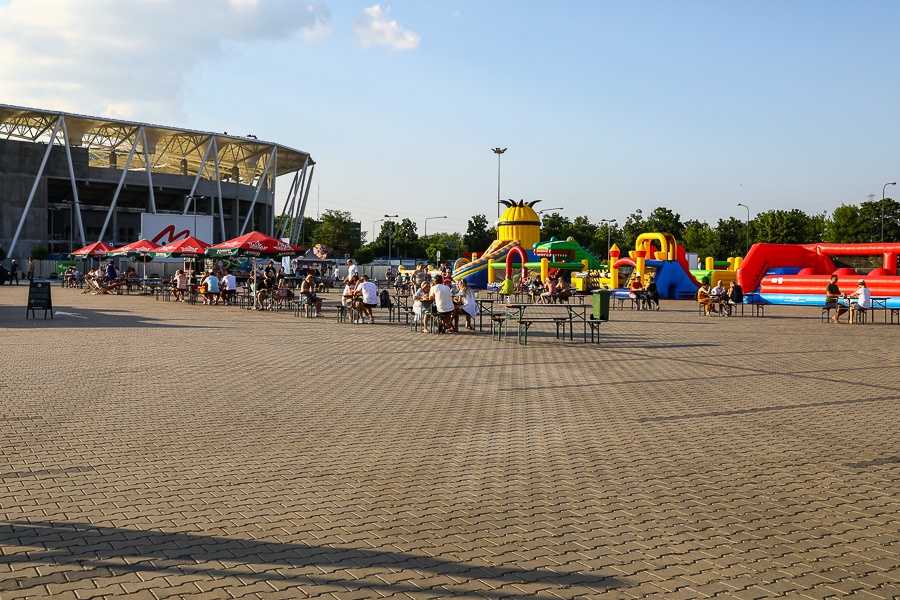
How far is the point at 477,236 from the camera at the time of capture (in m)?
103

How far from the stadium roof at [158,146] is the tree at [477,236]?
21.0 meters

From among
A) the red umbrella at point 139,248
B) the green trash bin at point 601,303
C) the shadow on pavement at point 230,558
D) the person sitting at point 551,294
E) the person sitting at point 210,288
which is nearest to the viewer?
the shadow on pavement at point 230,558

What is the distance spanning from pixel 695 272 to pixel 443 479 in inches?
1575

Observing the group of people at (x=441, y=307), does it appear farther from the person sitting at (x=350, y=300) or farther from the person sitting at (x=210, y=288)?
the person sitting at (x=210, y=288)

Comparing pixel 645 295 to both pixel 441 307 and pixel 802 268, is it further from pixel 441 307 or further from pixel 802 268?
pixel 441 307

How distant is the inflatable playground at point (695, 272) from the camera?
33156mm

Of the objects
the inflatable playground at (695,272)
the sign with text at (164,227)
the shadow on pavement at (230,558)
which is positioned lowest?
the shadow on pavement at (230,558)

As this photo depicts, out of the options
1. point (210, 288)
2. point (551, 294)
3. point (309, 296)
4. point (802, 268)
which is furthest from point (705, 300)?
point (210, 288)

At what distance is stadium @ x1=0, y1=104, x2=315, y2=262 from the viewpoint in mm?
74000

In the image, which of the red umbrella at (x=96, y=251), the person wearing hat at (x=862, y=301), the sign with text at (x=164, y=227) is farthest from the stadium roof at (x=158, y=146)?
the person wearing hat at (x=862, y=301)

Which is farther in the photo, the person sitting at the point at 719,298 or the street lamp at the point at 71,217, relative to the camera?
the street lamp at the point at 71,217

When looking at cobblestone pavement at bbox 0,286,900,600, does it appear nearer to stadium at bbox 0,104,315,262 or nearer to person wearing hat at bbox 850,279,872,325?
person wearing hat at bbox 850,279,872,325

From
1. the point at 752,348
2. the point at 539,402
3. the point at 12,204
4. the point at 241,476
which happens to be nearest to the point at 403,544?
the point at 241,476

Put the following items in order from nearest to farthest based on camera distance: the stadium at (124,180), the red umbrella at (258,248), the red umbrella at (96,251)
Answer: the red umbrella at (258,248), the red umbrella at (96,251), the stadium at (124,180)
